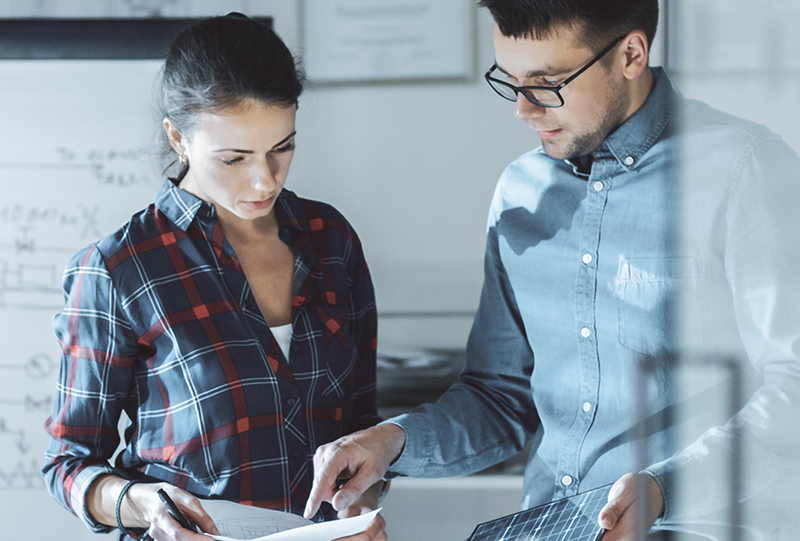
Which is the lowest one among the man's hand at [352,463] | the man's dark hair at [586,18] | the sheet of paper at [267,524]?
the sheet of paper at [267,524]

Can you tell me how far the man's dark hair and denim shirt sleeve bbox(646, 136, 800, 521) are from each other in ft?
1.81

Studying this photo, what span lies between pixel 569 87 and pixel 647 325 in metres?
0.34

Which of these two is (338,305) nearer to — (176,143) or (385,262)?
(176,143)

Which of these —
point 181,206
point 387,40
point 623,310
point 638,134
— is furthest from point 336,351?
point 387,40

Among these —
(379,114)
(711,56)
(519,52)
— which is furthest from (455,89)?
(711,56)

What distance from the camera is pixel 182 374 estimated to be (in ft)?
3.28

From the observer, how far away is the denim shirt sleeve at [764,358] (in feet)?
1.16

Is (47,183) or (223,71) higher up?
(223,71)

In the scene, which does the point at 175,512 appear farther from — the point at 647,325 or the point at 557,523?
the point at 647,325

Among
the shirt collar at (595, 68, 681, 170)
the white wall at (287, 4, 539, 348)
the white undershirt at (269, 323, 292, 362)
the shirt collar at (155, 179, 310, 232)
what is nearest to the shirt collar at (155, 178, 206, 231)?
the shirt collar at (155, 179, 310, 232)

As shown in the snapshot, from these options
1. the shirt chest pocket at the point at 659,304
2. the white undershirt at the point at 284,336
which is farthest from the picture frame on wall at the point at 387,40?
the shirt chest pocket at the point at 659,304

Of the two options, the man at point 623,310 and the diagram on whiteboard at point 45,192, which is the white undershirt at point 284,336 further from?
the diagram on whiteboard at point 45,192

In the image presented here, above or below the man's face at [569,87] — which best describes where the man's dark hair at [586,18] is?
above

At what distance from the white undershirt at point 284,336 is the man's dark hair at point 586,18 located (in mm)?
561
